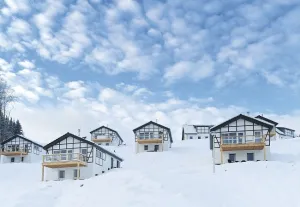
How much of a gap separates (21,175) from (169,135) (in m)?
30.6

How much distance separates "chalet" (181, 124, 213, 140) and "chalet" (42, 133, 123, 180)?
5385cm

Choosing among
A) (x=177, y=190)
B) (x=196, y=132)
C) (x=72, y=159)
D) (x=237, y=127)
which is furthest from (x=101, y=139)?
(x=177, y=190)

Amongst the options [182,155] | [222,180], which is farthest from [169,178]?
[182,155]

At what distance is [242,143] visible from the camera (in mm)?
Result: 44281

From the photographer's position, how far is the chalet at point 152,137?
6581 cm

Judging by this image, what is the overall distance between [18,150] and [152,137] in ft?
78.0

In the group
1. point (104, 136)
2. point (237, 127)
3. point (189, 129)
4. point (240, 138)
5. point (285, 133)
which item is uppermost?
point (189, 129)

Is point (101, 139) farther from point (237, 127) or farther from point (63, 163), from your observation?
point (237, 127)

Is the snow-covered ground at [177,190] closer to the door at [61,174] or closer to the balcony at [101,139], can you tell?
the door at [61,174]

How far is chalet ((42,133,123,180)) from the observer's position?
1652 inches

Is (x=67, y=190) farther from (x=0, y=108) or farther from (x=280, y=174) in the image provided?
(x=0, y=108)

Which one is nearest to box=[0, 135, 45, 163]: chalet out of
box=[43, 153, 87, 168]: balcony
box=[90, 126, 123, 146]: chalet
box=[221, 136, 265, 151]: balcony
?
box=[90, 126, 123, 146]: chalet

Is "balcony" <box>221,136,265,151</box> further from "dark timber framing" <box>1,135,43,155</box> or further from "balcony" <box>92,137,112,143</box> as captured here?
"balcony" <box>92,137,112,143</box>

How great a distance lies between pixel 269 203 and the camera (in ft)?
86.0
